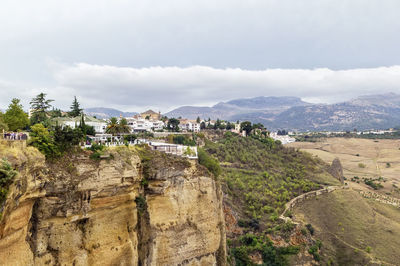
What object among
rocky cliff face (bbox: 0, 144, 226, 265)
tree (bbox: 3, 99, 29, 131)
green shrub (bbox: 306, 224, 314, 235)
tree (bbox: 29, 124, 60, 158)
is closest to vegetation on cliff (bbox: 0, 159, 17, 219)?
rocky cliff face (bbox: 0, 144, 226, 265)

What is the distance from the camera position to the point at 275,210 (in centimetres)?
4025

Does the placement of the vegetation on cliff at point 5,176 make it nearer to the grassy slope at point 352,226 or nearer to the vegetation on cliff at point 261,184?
the vegetation on cliff at point 261,184

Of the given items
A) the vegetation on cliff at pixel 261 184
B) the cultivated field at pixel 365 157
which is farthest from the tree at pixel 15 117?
the cultivated field at pixel 365 157

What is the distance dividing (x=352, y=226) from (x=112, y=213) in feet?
116

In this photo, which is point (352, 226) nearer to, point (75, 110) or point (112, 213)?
point (112, 213)

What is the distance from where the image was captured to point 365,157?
104000mm

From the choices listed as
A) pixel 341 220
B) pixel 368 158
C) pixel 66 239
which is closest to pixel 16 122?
pixel 66 239

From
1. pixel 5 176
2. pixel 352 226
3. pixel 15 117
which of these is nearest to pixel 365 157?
pixel 352 226

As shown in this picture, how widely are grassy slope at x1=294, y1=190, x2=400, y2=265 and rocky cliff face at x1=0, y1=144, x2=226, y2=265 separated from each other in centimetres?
1896

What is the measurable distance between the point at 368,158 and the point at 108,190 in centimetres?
11159

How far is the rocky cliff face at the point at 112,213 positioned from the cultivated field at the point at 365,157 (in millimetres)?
55509

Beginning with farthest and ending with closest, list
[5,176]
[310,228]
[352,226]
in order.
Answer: [352,226]
[310,228]
[5,176]

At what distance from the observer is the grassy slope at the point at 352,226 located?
1309 inches

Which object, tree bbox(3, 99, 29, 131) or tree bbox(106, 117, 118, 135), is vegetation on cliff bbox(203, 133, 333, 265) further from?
tree bbox(3, 99, 29, 131)
